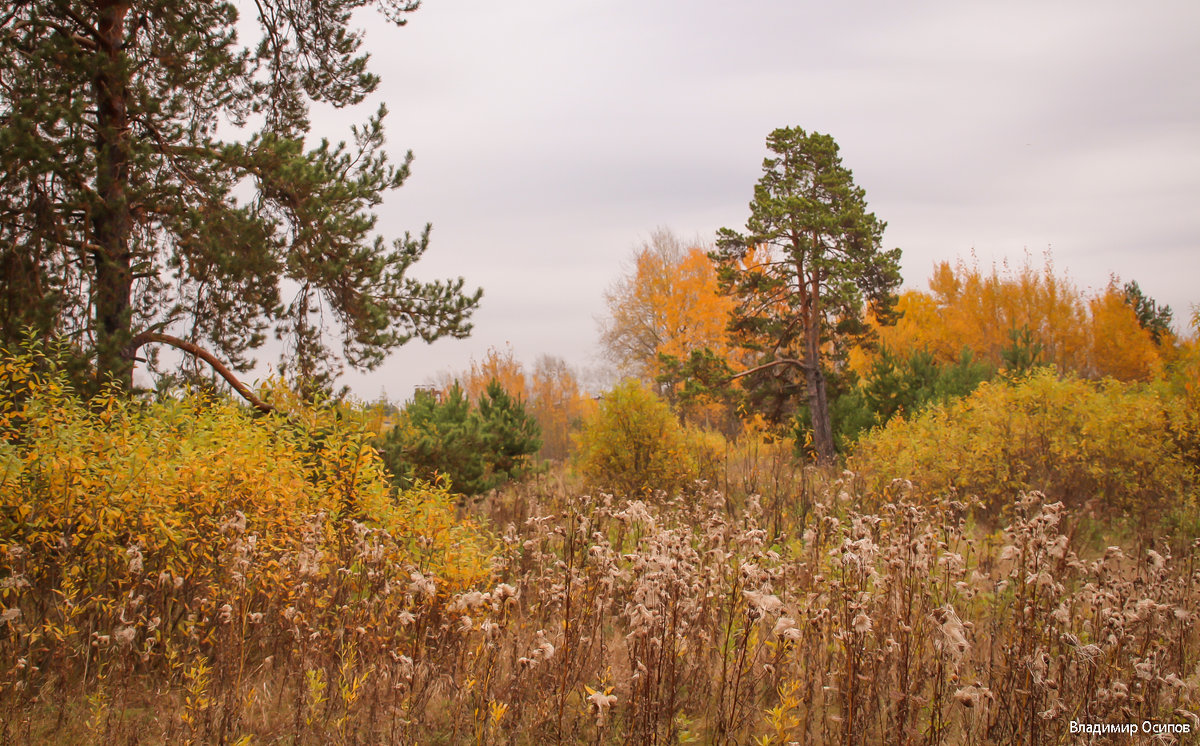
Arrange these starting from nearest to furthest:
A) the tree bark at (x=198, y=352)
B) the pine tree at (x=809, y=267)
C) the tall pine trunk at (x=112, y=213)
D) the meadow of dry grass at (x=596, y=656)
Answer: the meadow of dry grass at (x=596, y=656) < the tall pine trunk at (x=112, y=213) < the tree bark at (x=198, y=352) < the pine tree at (x=809, y=267)

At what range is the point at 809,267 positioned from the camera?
16.4 meters

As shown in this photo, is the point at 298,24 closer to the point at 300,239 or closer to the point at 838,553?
the point at 300,239

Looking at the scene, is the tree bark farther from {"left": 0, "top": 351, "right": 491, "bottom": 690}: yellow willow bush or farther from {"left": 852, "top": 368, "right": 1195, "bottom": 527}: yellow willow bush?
{"left": 852, "top": 368, "right": 1195, "bottom": 527}: yellow willow bush

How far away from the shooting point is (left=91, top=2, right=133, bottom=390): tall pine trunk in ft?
20.6

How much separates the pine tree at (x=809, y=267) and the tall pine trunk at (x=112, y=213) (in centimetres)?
1285

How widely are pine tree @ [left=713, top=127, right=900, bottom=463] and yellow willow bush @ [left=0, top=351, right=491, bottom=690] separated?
12.9m

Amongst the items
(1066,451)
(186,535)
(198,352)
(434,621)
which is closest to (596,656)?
(434,621)

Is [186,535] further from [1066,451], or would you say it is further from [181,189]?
[1066,451]

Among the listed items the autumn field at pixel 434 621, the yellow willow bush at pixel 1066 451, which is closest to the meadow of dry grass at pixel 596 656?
the autumn field at pixel 434 621

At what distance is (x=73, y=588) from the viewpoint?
3621 mm

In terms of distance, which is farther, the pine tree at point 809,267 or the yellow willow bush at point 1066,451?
the pine tree at point 809,267

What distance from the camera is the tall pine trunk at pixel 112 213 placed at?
20.6ft

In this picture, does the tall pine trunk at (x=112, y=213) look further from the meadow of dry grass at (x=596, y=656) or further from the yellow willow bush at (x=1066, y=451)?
the yellow willow bush at (x=1066, y=451)

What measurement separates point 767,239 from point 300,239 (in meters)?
12.2
